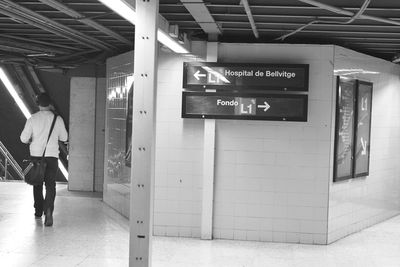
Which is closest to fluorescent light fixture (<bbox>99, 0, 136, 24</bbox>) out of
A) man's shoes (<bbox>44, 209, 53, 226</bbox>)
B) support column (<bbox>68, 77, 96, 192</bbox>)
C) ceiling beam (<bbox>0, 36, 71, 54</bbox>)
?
man's shoes (<bbox>44, 209, 53, 226</bbox>)

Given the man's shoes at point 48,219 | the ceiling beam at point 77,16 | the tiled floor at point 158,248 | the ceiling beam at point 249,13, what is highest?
the ceiling beam at point 77,16

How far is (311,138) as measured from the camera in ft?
20.1

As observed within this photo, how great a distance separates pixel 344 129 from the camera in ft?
21.5

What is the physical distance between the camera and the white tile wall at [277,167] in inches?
241

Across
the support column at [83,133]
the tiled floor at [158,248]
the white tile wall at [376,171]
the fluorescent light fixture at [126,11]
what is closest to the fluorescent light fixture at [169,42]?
the fluorescent light fixture at [126,11]

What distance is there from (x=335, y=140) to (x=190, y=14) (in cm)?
231

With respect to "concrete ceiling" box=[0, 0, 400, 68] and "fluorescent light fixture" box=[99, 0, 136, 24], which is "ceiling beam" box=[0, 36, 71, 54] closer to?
"concrete ceiling" box=[0, 0, 400, 68]

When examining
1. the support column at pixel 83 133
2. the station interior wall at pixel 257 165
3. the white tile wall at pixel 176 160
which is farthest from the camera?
the support column at pixel 83 133

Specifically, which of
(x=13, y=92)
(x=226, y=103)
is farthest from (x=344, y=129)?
(x=13, y=92)

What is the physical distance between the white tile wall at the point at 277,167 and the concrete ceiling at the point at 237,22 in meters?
0.30

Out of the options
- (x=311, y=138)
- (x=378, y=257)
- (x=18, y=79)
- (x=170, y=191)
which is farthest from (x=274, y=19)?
(x=18, y=79)

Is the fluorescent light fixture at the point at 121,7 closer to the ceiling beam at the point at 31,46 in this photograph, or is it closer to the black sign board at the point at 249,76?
the black sign board at the point at 249,76

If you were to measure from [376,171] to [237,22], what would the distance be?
11.1 feet

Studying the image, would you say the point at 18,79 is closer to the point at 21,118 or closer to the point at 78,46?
the point at 21,118
